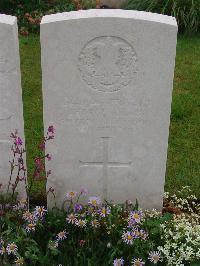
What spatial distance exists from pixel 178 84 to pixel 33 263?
3.47 meters

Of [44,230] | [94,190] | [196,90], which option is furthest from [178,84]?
[44,230]

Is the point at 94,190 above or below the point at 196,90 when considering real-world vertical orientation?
below

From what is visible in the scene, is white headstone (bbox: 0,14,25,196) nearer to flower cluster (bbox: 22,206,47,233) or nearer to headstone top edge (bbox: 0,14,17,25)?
headstone top edge (bbox: 0,14,17,25)

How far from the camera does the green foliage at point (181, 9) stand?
304 inches

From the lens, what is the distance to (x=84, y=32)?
11.1ft

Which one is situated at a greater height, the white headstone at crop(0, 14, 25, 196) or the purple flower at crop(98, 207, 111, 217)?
the white headstone at crop(0, 14, 25, 196)

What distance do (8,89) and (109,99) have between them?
2.25 ft

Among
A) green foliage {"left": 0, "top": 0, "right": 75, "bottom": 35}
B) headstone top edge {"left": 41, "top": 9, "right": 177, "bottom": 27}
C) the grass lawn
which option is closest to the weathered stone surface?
green foliage {"left": 0, "top": 0, "right": 75, "bottom": 35}

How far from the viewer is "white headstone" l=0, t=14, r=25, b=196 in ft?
11.3

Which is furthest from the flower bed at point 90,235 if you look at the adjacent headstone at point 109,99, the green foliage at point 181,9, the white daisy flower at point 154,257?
the green foliage at point 181,9

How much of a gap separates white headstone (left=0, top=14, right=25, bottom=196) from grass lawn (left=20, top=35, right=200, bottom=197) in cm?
78

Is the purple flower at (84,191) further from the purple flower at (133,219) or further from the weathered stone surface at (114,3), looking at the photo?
the weathered stone surface at (114,3)

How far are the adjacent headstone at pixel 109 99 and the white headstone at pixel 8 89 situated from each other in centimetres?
19

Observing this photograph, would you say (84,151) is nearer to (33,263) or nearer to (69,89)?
(69,89)
